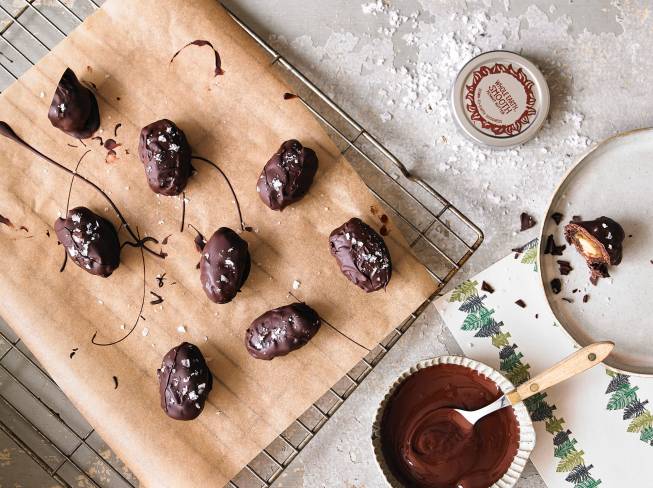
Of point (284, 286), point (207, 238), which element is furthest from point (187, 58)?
point (284, 286)

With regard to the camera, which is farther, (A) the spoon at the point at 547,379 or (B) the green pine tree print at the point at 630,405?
(B) the green pine tree print at the point at 630,405

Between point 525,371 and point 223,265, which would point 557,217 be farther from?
point 223,265

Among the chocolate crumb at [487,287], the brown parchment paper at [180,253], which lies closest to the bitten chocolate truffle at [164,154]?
the brown parchment paper at [180,253]

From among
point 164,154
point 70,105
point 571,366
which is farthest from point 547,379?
point 70,105

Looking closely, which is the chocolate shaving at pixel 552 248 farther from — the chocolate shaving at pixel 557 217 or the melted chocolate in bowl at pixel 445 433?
the melted chocolate in bowl at pixel 445 433

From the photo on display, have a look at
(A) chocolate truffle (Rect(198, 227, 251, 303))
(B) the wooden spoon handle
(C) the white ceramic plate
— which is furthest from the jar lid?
(A) chocolate truffle (Rect(198, 227, 251, 303))

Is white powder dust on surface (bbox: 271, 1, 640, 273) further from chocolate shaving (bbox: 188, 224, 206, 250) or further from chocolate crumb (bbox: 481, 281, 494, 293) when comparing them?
chocolate shaving (bbox: 188, 224, 206, 250)
